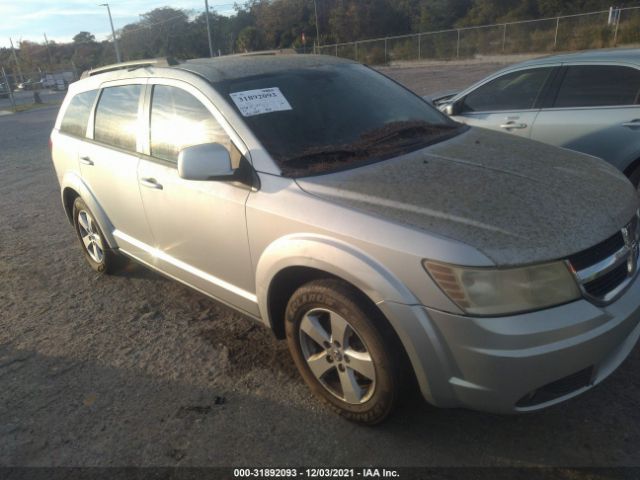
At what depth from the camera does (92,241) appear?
4.66 m

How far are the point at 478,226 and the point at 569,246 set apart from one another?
369 millimetres

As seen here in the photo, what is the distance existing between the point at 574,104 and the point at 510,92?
A: 69 centimetres

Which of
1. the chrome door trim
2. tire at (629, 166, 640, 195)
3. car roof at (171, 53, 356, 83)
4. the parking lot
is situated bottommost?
the parking lot

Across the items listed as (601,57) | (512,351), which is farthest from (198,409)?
(601,57)

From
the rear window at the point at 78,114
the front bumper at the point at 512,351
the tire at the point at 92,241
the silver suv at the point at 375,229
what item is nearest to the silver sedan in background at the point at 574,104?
the silver suv at the point at 375,229

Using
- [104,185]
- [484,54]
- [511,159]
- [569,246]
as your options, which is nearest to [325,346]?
[569,246]

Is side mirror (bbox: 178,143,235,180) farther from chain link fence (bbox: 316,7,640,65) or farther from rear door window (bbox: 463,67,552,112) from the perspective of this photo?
chain link fence (bbox: 316,7,640,65)

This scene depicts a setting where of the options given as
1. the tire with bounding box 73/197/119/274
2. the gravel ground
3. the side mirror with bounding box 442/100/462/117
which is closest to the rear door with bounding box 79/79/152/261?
the tire with bounding box 73/197/119/274

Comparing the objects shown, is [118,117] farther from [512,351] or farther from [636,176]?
[636,176]

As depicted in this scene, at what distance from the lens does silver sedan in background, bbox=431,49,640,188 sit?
14.4 feet

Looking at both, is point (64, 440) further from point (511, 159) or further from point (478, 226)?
point (511, 159)

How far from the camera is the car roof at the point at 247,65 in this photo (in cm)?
316

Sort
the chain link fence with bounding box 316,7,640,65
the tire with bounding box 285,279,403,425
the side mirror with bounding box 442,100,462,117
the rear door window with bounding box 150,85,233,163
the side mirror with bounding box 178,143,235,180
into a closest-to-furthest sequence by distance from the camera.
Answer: the tire with bounding box 285,279,403,425
the side mirror with bounding box 178,143,235,180
the rear door window with bounding box 150,85,233,163
the side mirror with bounding box 442,100,462,117
the chain link fence with bounding box 316,7,640,65

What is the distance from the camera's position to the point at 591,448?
2.34 metres
